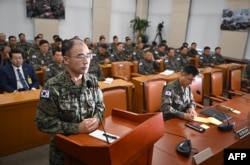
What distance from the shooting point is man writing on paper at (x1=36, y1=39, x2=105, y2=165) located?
128cm

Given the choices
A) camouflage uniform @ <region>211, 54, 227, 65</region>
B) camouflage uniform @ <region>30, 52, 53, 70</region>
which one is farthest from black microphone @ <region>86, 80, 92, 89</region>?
camouflage uniform @ <region>211, 54, 227, 65</region>

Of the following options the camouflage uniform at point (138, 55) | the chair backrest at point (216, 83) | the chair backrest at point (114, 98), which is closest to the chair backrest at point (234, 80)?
the chair backrest at point (216, 83)

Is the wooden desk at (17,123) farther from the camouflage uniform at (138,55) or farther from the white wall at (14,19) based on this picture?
the white wall at (14,19)

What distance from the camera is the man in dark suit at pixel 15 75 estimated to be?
9.98 ft

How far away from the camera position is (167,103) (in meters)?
2.32

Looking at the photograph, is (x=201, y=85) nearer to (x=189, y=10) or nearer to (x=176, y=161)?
(x=176, y=161)

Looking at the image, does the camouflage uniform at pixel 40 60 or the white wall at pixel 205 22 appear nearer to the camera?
the camouflage uniform at pixel 40 60

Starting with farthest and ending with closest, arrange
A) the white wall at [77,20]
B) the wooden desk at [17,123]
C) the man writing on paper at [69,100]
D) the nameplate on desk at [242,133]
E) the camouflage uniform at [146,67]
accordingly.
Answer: the white wall at [77,20] < the camouflage uniform at [146,67] < the wooden desk at [17,123] < the nameplate on desk at [242,133] < the man writing on paper at [69,100]

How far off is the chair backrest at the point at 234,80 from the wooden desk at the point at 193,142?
1.82 m

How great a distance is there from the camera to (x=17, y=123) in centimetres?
247

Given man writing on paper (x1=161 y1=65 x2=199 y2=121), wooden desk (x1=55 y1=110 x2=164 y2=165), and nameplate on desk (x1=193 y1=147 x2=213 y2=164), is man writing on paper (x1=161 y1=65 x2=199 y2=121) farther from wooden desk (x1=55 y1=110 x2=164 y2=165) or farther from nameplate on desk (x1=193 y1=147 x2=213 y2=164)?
wooden desk (x1=55 y1=110 x2=164 y2=165)

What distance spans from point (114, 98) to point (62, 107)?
39.9 inches

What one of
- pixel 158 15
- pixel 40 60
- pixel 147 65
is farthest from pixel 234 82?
pixel 158 15

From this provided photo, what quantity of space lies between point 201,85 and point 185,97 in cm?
84
